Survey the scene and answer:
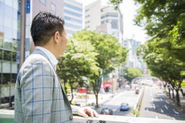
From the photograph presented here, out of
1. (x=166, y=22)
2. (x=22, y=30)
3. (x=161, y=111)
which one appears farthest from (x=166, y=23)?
(x=161, y=111)

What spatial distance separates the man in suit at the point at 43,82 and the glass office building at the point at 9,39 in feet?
23.2

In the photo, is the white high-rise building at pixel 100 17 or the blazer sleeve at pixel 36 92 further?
the white high-rise building at pixel 100 17

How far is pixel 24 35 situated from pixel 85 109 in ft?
19.9

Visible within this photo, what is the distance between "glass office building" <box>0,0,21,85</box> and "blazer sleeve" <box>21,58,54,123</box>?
7.26m

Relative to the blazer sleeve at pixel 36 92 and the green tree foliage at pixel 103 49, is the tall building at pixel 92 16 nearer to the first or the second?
the green tree foliage at pixel 103 49

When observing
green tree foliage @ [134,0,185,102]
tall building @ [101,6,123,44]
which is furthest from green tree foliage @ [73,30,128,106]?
tall building @ [101,6,123,44]

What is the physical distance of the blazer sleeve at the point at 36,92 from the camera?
539 millimetres

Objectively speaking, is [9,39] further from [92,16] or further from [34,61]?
[92,16]

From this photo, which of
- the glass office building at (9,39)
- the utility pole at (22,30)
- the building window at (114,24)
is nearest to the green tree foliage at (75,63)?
the utility pole at (22,30)

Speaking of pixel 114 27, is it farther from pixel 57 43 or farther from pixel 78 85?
pixel 57 43

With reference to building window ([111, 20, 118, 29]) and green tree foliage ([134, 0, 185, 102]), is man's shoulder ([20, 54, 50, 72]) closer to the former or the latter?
green tree foliage ([134, 0, 185, 102])

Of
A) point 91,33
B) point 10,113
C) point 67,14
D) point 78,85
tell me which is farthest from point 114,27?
point 10,113

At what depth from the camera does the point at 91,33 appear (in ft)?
38.4

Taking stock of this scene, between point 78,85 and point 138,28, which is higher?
point 138,28
